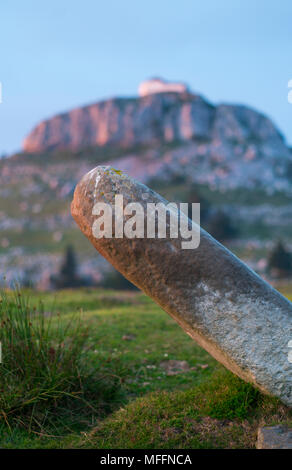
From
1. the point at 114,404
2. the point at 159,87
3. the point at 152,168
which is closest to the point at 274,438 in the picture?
the point at 114,404

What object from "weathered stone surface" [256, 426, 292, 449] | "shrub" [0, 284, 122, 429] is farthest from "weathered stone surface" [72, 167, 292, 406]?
"shrub" [0, 284, 122, 429]

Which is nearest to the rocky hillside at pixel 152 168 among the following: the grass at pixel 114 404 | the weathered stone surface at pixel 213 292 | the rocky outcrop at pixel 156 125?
the rocky outcrop at pixel 156 125

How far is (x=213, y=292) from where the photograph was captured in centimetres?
440

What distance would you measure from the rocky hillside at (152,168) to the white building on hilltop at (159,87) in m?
0.66

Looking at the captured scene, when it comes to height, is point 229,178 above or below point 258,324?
above

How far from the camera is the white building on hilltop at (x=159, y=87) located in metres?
140

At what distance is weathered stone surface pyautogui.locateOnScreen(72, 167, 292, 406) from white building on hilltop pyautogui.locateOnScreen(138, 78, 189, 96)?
140 metres

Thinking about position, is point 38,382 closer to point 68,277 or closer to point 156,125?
point 68,277

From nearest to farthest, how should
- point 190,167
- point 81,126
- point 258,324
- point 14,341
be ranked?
point 258,324 → point 14,341 → point 190,167 → point 81,126

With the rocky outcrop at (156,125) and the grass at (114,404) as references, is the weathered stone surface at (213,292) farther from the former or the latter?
the rocky outcrop at (156,125)
